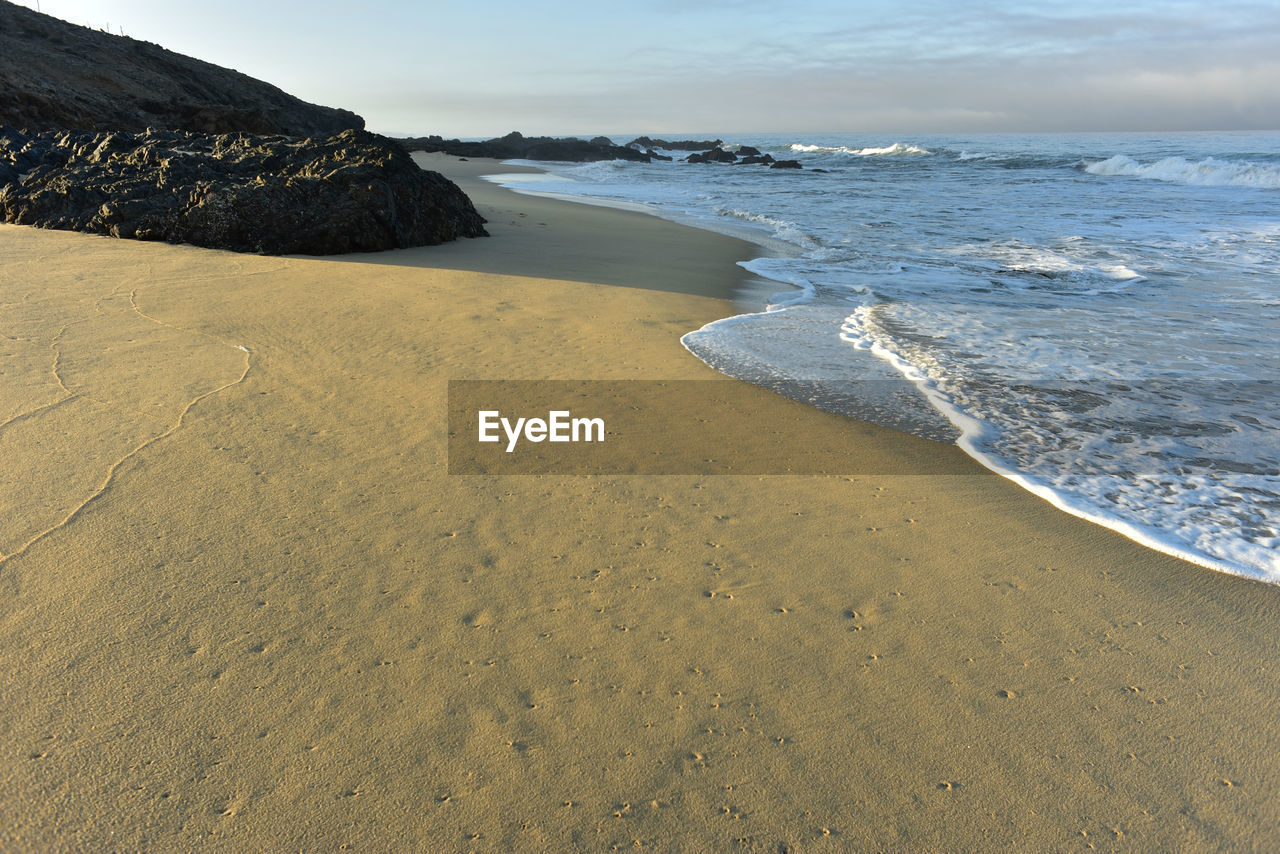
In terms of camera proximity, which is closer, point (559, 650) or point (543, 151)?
point (559, 650)

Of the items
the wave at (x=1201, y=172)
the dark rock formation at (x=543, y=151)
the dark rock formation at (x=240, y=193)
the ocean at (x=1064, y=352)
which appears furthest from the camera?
the dark rock formation at (x=543, y=151)

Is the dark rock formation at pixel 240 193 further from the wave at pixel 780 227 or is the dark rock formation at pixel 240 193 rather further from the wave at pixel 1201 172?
the wave at pixel 1201 172

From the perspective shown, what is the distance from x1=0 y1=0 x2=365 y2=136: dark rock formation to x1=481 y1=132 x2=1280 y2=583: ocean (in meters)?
14.8

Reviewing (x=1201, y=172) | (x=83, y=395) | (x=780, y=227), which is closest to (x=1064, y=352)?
(x=83, y=395)

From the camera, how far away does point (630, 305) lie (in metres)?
6.04

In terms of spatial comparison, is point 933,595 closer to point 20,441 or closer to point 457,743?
point 457,743

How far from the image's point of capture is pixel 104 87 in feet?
67.8

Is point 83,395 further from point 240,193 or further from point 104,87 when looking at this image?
point 104,87

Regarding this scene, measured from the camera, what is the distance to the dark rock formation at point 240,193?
24.2 ft

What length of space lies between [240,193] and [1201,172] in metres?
34.5

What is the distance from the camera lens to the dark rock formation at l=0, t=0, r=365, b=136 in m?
17.1

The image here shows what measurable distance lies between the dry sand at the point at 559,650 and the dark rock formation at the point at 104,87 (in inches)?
683

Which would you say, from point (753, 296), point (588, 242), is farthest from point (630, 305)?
point (588, 242)

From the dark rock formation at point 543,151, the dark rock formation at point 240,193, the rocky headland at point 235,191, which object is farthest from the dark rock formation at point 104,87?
the dark rock formation at point 543,151
